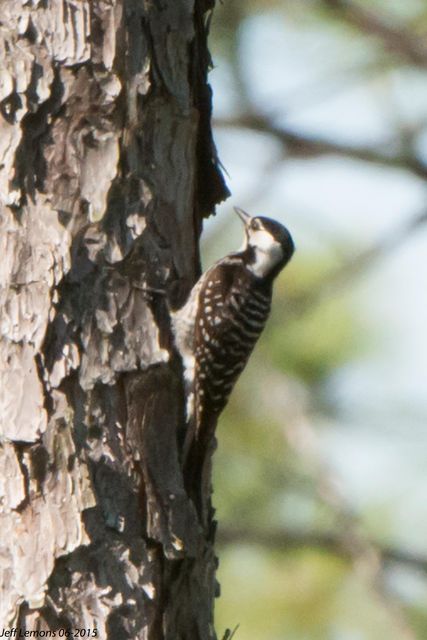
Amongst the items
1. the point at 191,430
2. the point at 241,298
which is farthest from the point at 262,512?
the point at 191,430

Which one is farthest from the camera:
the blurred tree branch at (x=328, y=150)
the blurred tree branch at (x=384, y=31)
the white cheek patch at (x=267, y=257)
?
the blurred tree branch at (x=384, y=31)

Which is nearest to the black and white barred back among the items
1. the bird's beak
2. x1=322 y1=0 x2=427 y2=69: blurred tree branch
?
the bird's beak

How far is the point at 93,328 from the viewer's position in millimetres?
3980

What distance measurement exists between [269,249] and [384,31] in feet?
5.76

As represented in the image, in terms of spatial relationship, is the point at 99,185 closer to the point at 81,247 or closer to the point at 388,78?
the point at 81,247

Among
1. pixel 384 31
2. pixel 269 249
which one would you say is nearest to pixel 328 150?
pixel 384 31

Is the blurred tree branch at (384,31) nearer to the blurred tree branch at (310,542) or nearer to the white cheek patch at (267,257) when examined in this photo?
the white cheek patch at (267,257)

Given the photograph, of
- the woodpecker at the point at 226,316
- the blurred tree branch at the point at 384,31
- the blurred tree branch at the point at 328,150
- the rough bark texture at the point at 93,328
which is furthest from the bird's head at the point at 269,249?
the blurred tree branch at the point at 384,31

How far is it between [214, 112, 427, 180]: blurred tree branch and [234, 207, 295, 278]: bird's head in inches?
37.1

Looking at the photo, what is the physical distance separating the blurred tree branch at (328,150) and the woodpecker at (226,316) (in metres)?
0.81

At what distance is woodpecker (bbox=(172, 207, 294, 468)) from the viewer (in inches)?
178

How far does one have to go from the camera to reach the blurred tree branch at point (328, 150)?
621 centimetres

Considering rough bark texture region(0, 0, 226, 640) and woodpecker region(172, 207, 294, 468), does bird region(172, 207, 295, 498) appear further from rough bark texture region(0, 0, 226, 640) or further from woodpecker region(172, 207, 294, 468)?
rough bark texture region(0, 0, 226, 640)

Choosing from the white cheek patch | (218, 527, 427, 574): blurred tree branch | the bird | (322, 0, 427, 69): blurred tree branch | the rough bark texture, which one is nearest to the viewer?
the rough bark texture
